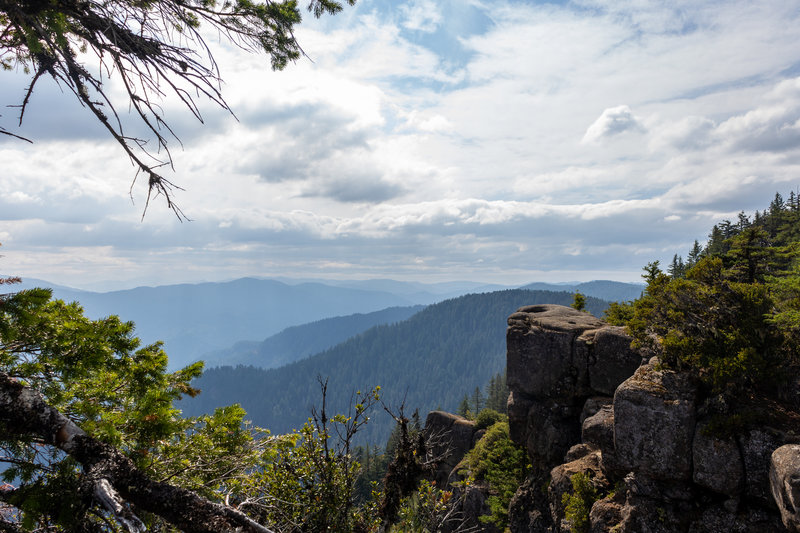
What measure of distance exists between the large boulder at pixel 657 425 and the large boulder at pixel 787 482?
2.84m

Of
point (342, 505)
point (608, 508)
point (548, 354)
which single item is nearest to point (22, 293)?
point (342, 505)

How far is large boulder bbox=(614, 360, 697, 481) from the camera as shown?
15.2 metres

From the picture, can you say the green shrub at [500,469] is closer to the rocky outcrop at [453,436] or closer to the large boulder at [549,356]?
the large boulder at [549,356]

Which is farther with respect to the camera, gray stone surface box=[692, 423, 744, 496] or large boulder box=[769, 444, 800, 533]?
gray stone surface box=[692, 423, 744, 496]

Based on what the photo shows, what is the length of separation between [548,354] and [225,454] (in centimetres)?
2348

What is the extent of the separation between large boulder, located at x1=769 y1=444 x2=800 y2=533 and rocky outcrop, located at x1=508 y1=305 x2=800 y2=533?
1.2 inches

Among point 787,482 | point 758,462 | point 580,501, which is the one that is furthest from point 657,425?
point 580,501

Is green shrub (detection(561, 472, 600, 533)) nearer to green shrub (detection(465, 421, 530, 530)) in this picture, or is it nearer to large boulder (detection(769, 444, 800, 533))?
large boulder (detection(769, 444, 800, 533))

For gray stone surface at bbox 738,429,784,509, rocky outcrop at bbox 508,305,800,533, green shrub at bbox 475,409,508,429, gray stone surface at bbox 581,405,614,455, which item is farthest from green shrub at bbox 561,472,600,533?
green shrub at bbox 475,409,508,429

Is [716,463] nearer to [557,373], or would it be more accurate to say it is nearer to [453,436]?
[557,373]

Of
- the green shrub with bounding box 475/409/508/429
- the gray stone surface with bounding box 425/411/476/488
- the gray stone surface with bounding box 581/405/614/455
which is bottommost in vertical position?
the gray stone surface with bounding box 425/411/476/488

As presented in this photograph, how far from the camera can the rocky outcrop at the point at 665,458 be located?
13164 millimetres

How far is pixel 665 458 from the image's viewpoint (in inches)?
Answer: 605

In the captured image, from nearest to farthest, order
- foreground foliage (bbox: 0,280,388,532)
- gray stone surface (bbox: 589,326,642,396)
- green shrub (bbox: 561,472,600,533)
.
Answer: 1. foreground foliage (bbox: 0,280,388,532)
2. green shrub (bbox: 561,472,600,533)
3. gray stone surface (bbox: 589,326,642,396)
